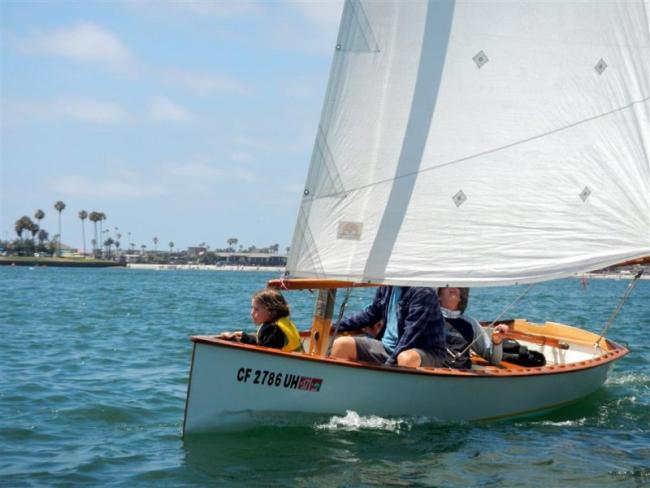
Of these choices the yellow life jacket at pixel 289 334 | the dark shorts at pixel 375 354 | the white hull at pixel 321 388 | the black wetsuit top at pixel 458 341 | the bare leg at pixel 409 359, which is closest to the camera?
the white hull at pixel 321 388

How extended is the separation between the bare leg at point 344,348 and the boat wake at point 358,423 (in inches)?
23.1

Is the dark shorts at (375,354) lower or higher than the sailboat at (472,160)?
lower

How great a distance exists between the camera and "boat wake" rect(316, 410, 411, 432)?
912cm

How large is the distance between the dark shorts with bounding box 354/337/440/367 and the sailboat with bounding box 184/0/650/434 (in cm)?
23

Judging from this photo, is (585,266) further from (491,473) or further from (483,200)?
(491,473)

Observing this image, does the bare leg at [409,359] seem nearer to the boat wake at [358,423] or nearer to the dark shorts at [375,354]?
the dark shorts at [375,354]

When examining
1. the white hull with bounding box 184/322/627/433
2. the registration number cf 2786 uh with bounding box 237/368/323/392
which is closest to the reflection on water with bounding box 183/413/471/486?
the white hull with bounding box 184/322/627/433

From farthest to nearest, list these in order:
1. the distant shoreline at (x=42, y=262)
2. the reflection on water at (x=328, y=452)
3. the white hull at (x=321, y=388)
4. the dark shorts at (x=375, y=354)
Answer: the distant shoreline at (x=42, y=262) → the dark shorts at (x=375, y=354) → the white hull at (x=321, y=388) → the reflection on water at (x=328, y=452)

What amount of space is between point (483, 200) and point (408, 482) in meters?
3.42

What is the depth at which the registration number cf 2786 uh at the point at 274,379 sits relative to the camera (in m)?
8.69

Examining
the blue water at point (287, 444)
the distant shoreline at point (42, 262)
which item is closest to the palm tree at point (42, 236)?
the distant shoreline at point (42, 262)

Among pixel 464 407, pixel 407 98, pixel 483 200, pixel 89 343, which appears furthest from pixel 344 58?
pixel 89 343

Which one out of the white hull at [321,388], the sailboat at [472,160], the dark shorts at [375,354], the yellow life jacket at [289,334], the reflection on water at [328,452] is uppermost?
the sailboat at [472,160]

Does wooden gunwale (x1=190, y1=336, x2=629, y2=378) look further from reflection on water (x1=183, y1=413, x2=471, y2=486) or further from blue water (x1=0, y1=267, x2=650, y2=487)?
reflection on water (x1=183, y1=413, x2=471, y2=486)
